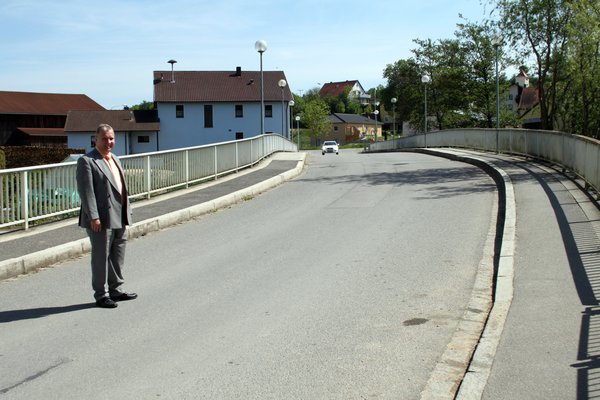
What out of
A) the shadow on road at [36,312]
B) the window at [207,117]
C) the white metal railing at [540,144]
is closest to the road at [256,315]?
the shadow on road at [36,312]

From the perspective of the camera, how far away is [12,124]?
266 ft

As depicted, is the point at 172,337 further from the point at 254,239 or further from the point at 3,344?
the point at 254,239

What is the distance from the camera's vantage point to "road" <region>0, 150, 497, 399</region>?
4750mm

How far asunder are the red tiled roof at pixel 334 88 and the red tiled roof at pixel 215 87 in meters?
112

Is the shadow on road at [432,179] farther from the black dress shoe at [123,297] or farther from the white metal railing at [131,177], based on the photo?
the black dress shoe at [123,297]

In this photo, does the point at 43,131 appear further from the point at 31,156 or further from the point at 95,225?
the point at 95,225

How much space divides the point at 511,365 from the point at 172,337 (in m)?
2.79

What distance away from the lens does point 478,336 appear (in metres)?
5.63

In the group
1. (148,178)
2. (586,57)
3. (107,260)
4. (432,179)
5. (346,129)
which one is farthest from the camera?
(346,129)

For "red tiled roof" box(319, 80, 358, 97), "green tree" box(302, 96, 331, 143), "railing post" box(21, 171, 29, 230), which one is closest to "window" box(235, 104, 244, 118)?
"green tree" box(302, 96, 331, 143)

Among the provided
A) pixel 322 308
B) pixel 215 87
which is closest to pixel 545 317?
pixel 322 308

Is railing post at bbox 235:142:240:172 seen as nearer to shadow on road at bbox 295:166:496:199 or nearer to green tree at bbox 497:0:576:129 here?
shadow on road at bbox 295:166:496:199

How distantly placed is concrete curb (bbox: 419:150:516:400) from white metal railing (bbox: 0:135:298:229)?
7.14 meters

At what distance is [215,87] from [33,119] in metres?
25.5
